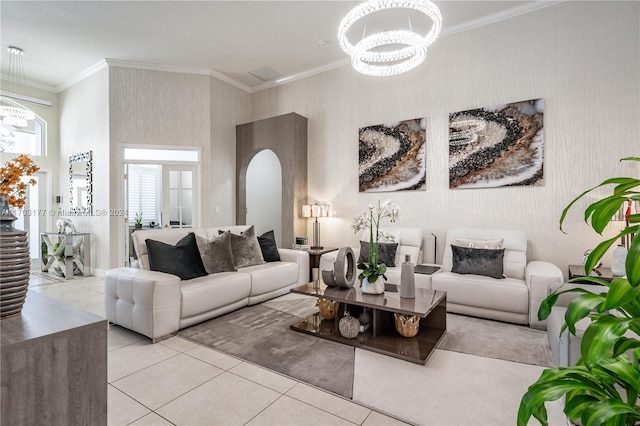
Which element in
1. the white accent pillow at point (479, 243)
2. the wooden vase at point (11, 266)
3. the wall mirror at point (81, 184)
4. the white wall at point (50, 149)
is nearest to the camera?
the wooden vase at point (11, 266)

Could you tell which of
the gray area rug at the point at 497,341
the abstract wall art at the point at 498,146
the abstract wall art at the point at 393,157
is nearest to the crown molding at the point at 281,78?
the abstract wall art at the point at 498,146

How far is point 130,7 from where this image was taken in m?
3.89

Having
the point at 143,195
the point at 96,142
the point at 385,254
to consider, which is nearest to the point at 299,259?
the point at 385,254

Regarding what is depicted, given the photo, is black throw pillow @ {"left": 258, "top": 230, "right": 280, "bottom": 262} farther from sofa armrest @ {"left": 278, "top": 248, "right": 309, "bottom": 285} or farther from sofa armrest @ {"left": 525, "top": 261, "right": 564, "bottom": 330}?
sofa armrest @ {"left": 525, "top": 261, "right": 564, "bottom": 330}

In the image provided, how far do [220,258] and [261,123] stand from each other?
3.13m

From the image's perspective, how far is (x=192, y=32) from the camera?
4.45 meters

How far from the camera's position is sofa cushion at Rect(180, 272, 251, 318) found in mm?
2912

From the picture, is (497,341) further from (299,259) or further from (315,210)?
(315,210)

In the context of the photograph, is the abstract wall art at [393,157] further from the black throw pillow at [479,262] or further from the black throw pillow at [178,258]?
the black throw pillow at [178,258]

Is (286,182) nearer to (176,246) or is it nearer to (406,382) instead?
(176,246)

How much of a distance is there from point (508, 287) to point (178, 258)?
3.35 metres

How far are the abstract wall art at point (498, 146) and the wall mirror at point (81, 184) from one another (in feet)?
20.1

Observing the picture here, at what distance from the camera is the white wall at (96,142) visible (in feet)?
17.3

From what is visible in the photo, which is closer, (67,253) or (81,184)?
(67,253)
